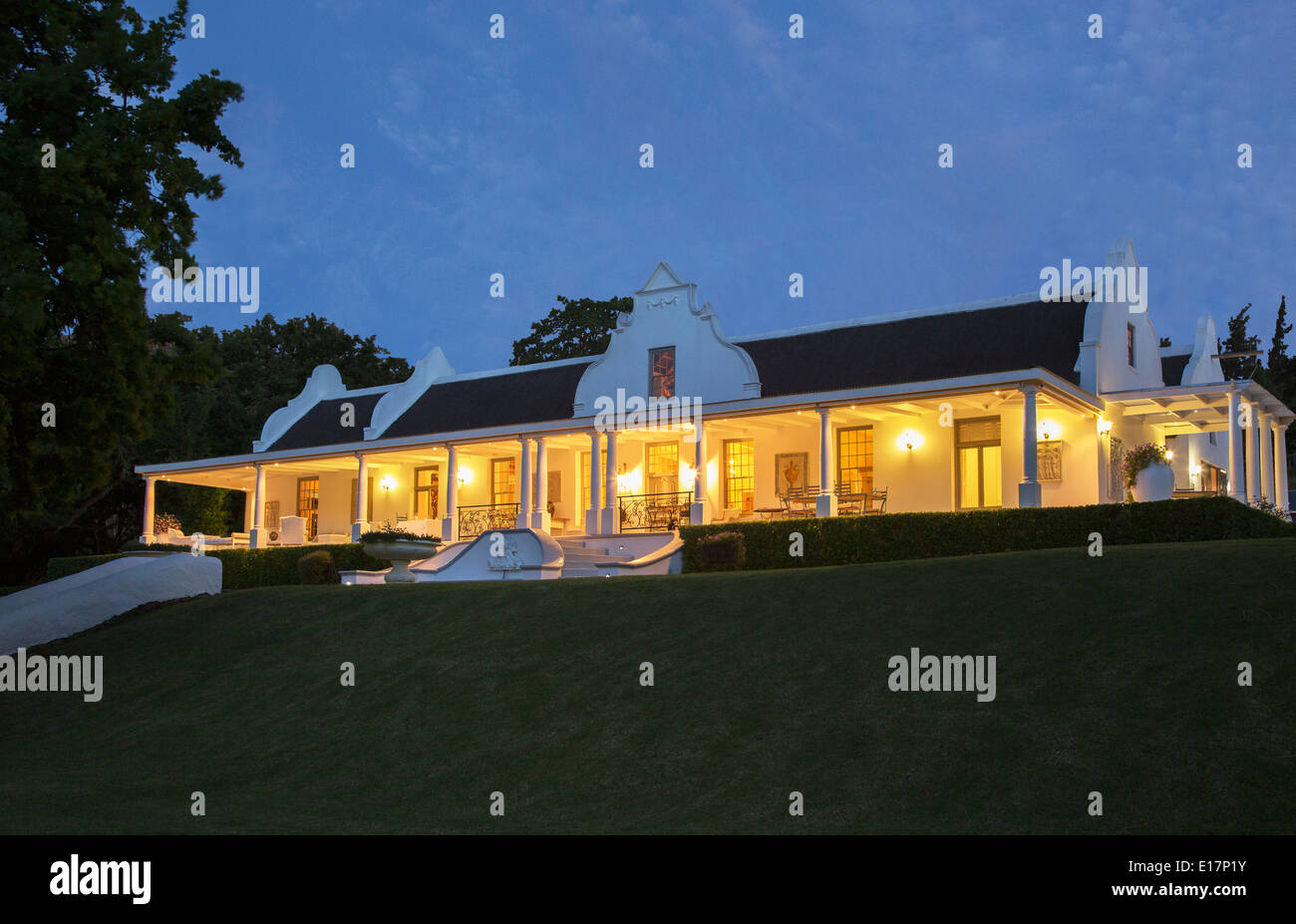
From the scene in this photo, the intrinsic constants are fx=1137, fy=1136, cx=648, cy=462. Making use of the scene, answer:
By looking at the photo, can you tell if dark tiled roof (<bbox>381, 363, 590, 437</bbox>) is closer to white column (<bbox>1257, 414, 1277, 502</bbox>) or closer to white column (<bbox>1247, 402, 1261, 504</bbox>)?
white column (<bbox>1247, 402, 1261, 504</bbox>)

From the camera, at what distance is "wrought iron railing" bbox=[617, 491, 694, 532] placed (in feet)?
87.1

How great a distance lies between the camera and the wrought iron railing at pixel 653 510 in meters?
26.5

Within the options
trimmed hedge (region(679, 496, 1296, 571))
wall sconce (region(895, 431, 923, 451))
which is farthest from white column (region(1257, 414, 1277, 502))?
trimmed hedge (region(679, 496, 1296, 571))

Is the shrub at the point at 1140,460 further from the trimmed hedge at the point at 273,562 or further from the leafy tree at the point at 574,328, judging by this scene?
the leafy tree at the point at 574,328

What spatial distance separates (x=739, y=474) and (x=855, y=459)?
9.96 feet

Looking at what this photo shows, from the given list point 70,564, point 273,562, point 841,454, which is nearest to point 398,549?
point 273,562

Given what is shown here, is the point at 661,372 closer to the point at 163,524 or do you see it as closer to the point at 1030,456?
the point at 1030,456

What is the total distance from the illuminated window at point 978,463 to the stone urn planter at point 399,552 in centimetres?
1163

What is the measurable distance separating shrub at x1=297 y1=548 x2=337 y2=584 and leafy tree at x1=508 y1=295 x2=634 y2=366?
24624 millimetres

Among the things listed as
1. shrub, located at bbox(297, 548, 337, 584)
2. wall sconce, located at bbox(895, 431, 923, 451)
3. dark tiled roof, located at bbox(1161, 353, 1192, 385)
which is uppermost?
dark tiled roof, located at bbox(1161, 353, 1192, 385)

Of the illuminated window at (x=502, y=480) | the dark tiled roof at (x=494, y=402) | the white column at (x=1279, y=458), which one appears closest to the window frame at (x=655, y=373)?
the dark tiled roof at (x=494, y=402)

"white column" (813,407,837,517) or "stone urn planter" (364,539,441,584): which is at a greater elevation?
"white column" (813,407,837,517)

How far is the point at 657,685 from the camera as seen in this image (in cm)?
1297

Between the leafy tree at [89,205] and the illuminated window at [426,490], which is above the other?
the leafy tree at [89,205]
